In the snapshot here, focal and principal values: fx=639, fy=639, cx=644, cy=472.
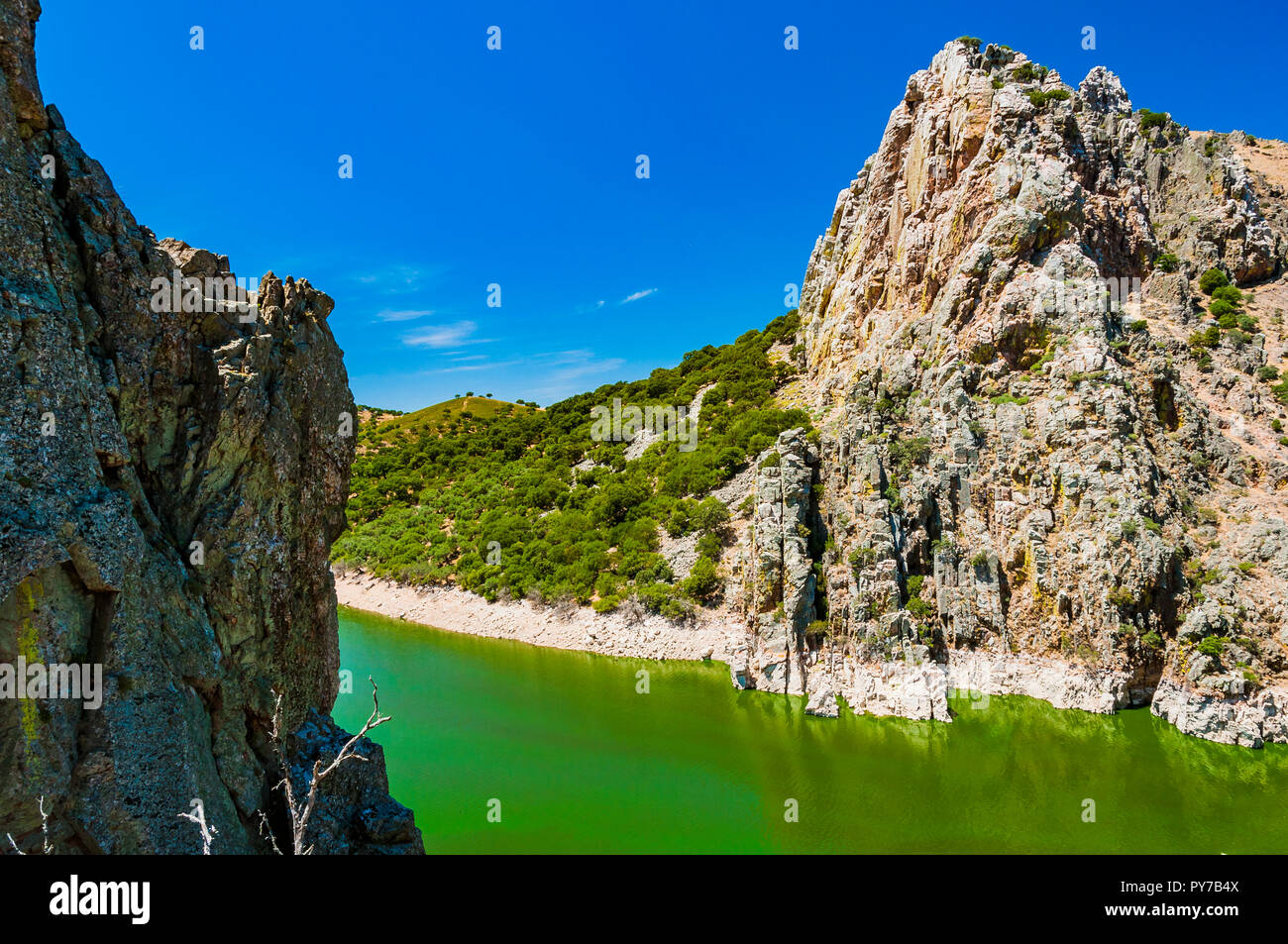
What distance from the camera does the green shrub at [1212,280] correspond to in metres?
34.5

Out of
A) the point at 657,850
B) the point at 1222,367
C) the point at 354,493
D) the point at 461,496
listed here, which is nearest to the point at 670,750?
the point at 657,850

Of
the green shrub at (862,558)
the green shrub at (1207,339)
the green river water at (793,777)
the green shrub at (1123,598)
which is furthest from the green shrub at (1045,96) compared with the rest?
the green river water at (793,777)

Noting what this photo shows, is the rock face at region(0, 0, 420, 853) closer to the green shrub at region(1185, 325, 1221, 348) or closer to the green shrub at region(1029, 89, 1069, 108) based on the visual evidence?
the green shrub at region(1185, 325, 1221, 348)

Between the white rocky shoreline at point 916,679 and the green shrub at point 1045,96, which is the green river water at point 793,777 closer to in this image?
the white rocky shoreline at point 916,679

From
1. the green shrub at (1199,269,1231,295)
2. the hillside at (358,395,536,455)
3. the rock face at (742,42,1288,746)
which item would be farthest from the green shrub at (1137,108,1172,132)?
the hillside at (358,395,536,455)

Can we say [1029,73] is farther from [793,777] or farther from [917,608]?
[793,777]

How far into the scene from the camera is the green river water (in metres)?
17.1

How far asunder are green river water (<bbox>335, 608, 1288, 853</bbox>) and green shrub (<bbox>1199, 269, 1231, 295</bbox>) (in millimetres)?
24946

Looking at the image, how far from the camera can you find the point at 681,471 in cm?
4356

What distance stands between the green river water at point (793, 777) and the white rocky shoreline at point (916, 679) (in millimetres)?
583

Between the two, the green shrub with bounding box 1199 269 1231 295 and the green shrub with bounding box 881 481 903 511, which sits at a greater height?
the green shrub with bounding box 1199 269 1231 295
